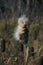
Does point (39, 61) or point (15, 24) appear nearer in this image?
point (39, 61)

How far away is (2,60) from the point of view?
4.27m

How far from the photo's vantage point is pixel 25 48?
4273 mm

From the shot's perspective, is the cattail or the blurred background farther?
the blurred background

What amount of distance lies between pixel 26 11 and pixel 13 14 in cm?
14

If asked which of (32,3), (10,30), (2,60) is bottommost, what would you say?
(2,60)

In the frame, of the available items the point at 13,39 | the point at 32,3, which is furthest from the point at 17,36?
the point at 32,3

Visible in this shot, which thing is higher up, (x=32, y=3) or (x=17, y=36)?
(x=32, y=3)

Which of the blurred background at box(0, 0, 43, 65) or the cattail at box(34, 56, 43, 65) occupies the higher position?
the blurred background at box(0, 0, 43, 65)

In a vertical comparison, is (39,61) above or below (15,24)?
below

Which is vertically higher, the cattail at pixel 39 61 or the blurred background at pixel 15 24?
the blurred background at pixel 15 24

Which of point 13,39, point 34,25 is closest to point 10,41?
point 13,39

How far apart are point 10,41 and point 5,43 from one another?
0.18 ft

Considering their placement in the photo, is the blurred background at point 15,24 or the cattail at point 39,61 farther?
the blurred background at point 15,24

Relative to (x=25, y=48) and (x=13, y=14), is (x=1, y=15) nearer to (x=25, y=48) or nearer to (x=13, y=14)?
(x=13, y=14)
